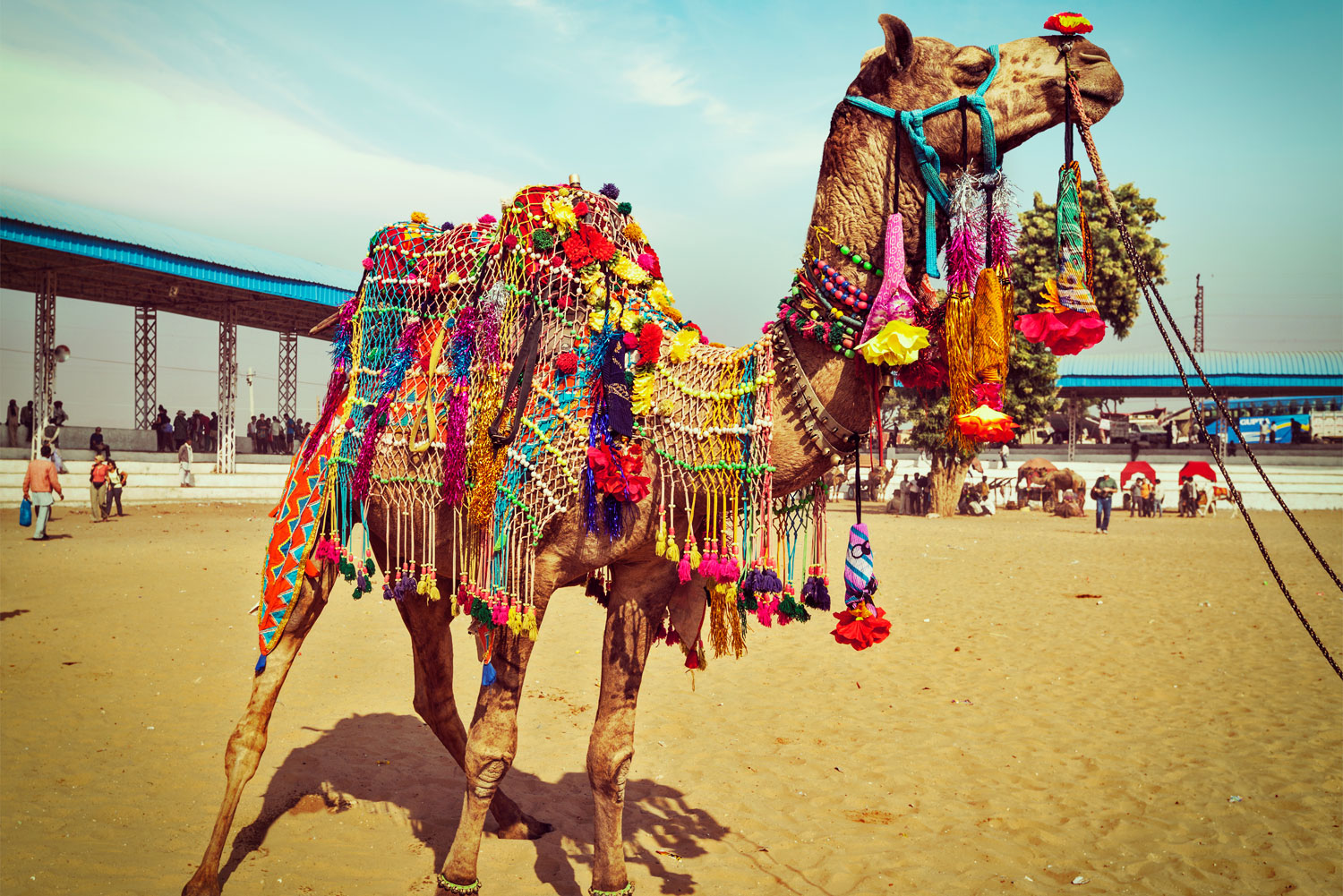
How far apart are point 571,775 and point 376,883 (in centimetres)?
177

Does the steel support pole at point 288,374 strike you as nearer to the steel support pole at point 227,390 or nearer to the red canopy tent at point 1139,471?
the steel support pole at point 227,390

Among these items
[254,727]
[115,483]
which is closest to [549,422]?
[254,727]

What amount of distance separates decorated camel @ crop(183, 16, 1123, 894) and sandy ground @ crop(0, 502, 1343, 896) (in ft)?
3.41

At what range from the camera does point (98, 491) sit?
1845cm

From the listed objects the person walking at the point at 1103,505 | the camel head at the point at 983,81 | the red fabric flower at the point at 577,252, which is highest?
the camel head at the point at 983,81

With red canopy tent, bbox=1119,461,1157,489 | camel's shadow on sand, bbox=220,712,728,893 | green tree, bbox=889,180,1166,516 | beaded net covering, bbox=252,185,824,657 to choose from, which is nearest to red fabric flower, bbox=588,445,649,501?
beaded net covering, bbox=252,185,824,657

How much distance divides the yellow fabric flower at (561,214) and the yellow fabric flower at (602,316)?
1.21 feet

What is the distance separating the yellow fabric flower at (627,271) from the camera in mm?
3496

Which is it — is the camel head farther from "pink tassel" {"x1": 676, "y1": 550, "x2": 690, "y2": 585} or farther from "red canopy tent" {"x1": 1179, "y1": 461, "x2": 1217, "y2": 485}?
"red canopy tent" {"x1": 1179, "y1": 461, "x2": 1217, "y2": 485}

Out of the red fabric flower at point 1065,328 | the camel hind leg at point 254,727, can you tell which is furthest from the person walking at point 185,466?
the red fabric flower at point 1065,328

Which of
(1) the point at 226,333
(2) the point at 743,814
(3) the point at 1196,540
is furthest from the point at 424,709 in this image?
(1) the point at 226,333

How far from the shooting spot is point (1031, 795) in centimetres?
557

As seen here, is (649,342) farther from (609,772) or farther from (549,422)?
(609,772)

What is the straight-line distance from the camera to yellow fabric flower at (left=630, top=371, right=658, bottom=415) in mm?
3346
